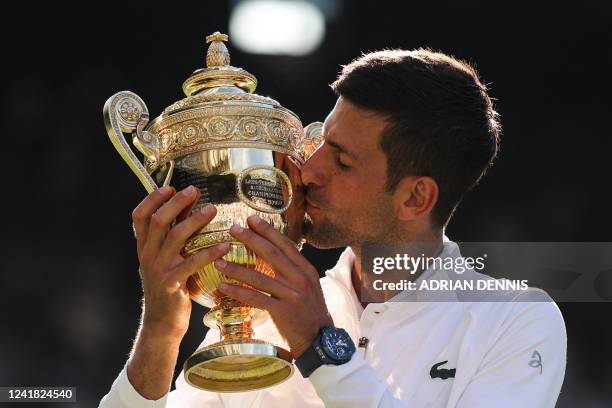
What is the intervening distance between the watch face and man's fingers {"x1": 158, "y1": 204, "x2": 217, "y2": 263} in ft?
1.30

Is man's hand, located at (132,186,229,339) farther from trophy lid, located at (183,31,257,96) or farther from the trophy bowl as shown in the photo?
trophy lid, located at (183,31,257,96)

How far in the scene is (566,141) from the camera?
Result: 22.7ft

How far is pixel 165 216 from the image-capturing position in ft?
8.99

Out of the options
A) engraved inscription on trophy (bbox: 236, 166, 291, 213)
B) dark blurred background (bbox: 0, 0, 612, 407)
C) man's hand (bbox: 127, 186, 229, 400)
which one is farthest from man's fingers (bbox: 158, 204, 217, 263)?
dark blurred background (bbox: 0, 0, 612, 407)

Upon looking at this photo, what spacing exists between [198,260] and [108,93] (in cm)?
388

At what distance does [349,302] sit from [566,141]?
3995mm

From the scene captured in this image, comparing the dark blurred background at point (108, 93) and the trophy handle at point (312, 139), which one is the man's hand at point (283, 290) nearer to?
the trophy handle at point (312, 139)

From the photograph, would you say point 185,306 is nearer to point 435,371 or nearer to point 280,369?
point 280,369

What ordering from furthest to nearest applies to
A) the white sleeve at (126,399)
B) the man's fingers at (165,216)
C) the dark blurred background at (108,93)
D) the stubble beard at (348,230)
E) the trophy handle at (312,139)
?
the dark blurred background at (108,93) < the trophy handle at (312,139) < the stubble beard at (348,230) < the white sleeve at (126,399) < the man's fingers at (165,216)

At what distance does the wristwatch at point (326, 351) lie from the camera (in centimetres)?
265

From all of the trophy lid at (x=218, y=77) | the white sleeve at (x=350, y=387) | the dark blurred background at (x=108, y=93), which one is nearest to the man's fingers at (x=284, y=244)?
the white sleeve at (x=350, y=387)

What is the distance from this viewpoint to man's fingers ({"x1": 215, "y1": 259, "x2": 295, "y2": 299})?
268cm

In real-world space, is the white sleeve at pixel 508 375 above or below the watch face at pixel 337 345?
below

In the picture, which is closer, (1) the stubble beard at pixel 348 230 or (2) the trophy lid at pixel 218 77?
(2) the trophy lid at pixel 218 77
